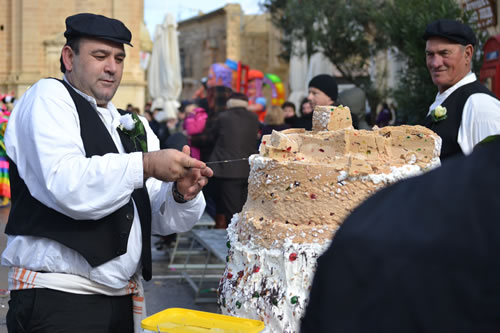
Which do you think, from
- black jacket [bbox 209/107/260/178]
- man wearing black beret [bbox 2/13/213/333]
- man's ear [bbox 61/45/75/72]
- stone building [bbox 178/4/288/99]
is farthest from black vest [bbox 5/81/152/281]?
stone building [bbox 178/4/288/99]

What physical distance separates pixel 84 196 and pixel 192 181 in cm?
49

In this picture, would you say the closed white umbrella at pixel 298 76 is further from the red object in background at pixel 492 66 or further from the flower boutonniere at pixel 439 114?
the flower boutonniere at pixel 439 114

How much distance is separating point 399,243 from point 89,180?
1722mm

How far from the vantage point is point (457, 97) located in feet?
13.3

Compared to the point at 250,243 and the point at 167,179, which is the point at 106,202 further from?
the point at 250,243

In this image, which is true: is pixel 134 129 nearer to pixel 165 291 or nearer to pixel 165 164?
pixel 165 164

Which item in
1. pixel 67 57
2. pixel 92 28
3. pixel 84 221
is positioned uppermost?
pixel 92 28

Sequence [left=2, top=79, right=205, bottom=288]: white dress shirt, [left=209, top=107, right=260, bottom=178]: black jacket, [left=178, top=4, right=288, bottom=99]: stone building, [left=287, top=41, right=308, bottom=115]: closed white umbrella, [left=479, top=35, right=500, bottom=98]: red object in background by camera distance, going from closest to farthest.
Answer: [left=2, top=79, right=205, bottom=288]: white dress shirt, [left=209, top=107, right=260, bottom=178]: black jacket, [left=479, top=35, right=500, bottom=98]: red object in background, [left=287, top=41, right=308, bottom=115]: closed white umbrella, [left=178, top=4, right=288, bottom=99]: stone building

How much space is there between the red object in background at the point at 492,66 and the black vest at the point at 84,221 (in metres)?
6.84

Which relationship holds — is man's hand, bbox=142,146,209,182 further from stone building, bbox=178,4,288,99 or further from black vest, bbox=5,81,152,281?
stone building, bbox=178,4,288,99

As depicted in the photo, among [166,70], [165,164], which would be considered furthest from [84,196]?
[166,70]

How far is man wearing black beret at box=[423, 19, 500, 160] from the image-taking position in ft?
12.7

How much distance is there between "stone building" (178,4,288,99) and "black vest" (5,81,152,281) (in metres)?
32.1

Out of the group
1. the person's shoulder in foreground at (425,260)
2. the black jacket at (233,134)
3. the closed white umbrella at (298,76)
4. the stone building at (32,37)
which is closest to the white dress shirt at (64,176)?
the person's shoulder in foreground at (425,260)
